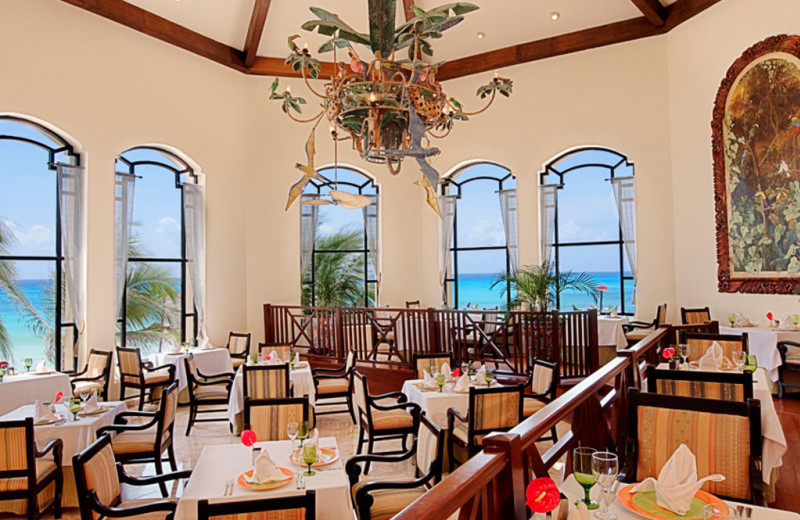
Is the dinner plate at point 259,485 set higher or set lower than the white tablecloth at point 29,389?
higher

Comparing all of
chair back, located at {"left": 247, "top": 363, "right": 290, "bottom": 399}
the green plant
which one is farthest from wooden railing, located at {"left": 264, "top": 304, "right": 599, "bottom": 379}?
chair back, located at {"left": 247, "top": 363, "right": 290, "bottom": 399}

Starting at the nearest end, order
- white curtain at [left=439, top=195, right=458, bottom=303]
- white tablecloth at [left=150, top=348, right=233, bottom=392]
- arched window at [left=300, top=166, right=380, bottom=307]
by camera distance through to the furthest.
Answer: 1. white tablecloth at [left=150, top=348, right=233, bottom=392]
2. arched window at [left=300, top=166, right=380, bottom=307]
3. white curtain at [left=439, top=195, right=458, bottom=303]

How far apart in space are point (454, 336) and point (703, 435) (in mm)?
5159

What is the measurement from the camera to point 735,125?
7934 millimetres

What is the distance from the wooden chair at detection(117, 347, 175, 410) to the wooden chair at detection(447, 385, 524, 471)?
441cm

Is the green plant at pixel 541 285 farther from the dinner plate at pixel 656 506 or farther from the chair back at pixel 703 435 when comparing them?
the dinner plate at pixel 656 506

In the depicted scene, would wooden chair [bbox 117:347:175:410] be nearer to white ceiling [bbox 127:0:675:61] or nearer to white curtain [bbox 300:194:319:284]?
white curtain [bbox 300:194:319:284]

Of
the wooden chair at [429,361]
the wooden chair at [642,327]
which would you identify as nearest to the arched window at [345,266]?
the wooden chair at [642,327]

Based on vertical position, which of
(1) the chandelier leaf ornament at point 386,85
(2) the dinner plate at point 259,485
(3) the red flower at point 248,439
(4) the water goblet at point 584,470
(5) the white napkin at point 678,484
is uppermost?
(1) the chandelier leaf ornament at point 386,85

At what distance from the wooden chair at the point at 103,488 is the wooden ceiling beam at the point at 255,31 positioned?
8085mm

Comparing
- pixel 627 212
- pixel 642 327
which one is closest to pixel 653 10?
pixel 627 212

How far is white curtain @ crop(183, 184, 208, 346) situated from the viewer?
30.6 ft

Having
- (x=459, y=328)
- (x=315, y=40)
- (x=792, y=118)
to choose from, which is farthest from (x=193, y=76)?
(x=792, y=118)

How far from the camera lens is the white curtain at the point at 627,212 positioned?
949 centimetres
